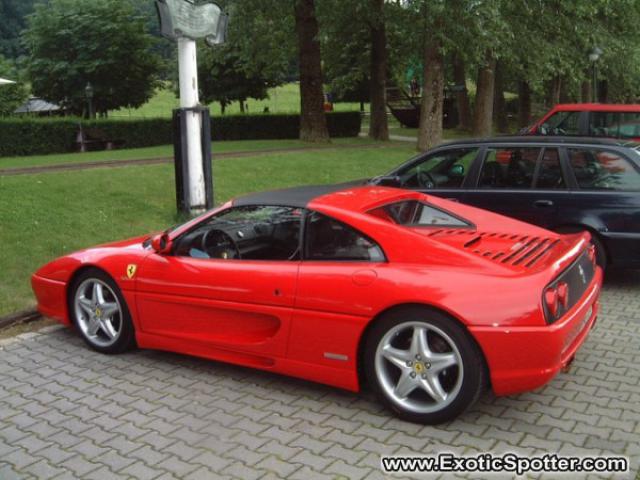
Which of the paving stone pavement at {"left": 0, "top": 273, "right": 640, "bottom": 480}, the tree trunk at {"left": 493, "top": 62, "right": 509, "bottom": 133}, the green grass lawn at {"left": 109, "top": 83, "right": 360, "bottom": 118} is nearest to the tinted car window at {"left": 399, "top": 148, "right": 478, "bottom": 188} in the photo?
the paving stone pavement at {"left": 0, "top": 273, "right": 640, "bottom": 480}

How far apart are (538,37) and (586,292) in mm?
18598

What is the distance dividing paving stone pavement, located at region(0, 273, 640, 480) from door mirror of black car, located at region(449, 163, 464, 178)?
2.95m

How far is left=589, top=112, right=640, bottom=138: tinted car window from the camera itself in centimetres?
1362

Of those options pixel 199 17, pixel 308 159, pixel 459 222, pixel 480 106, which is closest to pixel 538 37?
pixel 480 106

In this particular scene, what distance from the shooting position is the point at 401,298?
4.04 m

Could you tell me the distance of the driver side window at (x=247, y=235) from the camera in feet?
15.5

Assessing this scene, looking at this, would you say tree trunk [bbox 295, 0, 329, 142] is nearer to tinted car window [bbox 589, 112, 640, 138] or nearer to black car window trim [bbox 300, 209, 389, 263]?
tinted car window [bbox 589, 112, 640, 138]

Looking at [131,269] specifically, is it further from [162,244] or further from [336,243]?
[336,243]

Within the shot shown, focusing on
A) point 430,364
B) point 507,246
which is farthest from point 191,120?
point 430,364

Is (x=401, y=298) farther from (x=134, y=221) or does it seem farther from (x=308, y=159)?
(x=308, y=159)

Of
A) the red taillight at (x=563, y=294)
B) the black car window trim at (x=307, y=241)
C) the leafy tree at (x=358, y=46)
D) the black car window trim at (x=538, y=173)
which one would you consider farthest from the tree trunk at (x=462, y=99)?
the red taillight at (x=563, y=294)

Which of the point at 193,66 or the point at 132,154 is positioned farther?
the point at 132,154

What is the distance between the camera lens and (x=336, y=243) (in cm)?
448

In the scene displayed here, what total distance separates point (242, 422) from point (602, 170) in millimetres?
4823
